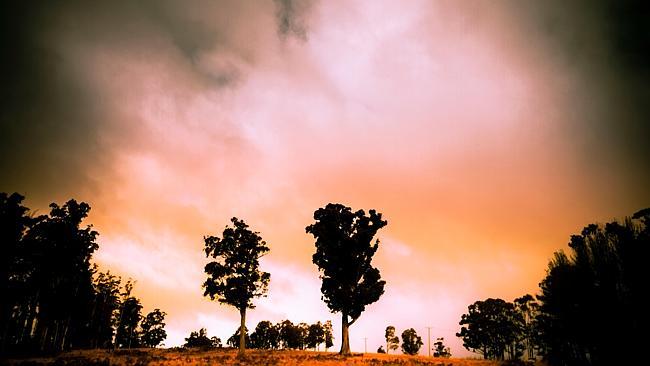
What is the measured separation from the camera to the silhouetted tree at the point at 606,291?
70.8ft

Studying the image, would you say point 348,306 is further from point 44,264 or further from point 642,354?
point 44,264

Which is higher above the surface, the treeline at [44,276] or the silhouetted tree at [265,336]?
the treeline at [44,276]

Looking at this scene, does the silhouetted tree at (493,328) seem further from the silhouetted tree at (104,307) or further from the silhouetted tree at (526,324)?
the silhouetted tree at (104,307)

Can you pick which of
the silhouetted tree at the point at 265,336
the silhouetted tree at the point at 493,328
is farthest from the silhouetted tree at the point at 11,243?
the silhouetted tree at the point at 265,336

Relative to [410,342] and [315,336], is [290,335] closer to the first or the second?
[315,336]

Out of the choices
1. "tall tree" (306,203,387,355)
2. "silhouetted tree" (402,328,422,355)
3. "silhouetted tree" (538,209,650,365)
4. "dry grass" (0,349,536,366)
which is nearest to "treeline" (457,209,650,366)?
"silhouetted tree" (538,209,650,365)

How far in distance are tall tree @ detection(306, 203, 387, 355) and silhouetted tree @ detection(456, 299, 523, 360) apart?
6320 centimetres

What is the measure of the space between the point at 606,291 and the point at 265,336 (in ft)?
450

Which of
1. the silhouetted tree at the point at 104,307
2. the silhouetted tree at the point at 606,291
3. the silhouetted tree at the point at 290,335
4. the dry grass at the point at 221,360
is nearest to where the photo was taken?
the silhouetted tree at the point at 606,291

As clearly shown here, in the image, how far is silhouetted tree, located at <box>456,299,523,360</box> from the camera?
283ft

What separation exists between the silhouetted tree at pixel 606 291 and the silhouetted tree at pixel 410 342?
310ft

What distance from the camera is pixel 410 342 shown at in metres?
116

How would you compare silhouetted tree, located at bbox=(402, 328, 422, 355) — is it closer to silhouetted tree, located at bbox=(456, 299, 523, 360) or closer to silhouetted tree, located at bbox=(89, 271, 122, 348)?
silhouetted tree, located at bbox=(456, 299, 523, 360)

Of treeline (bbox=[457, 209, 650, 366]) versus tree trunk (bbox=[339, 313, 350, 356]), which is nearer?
treeline (bbox=[457, 209, 650, 366])
